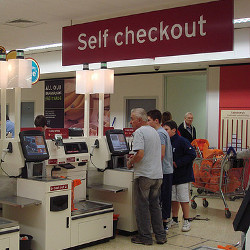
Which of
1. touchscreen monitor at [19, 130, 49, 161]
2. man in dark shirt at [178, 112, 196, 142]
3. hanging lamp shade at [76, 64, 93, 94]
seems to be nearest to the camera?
touchscreen monitor at [19, 130, 49, 161]

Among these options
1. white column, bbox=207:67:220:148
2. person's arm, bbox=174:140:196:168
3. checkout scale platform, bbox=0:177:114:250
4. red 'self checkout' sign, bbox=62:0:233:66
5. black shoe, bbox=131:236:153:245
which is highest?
red 'self checkout' sign, bbox=62:0:233:66

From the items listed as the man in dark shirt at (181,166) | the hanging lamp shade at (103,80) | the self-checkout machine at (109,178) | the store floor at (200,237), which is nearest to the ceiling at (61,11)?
the hanging lamp shade at (103,80)

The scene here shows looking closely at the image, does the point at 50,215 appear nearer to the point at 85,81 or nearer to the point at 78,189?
the point at 78,189

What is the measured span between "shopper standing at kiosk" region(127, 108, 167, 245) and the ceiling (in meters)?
1.62

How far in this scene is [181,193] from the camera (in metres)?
6.15

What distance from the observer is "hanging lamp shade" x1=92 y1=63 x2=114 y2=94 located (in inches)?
243

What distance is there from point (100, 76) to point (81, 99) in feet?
20.8

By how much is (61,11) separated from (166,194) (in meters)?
3.04

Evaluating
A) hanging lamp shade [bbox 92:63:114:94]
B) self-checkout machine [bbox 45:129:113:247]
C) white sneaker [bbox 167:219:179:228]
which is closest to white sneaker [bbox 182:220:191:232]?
white sneaker [bbox 167:219:179:228]

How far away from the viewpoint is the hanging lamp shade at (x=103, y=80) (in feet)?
20.2

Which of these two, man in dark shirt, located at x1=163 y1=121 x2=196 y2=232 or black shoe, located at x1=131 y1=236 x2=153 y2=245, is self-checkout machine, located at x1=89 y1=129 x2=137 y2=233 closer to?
black shoe, located at x1=131 y1=236 x2=153 y2=245

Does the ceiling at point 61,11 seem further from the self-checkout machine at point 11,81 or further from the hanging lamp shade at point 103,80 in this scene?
the self-checkout machine at point 11,81

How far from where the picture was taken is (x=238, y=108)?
9.30 meters

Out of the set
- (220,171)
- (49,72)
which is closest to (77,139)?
(220,171)
